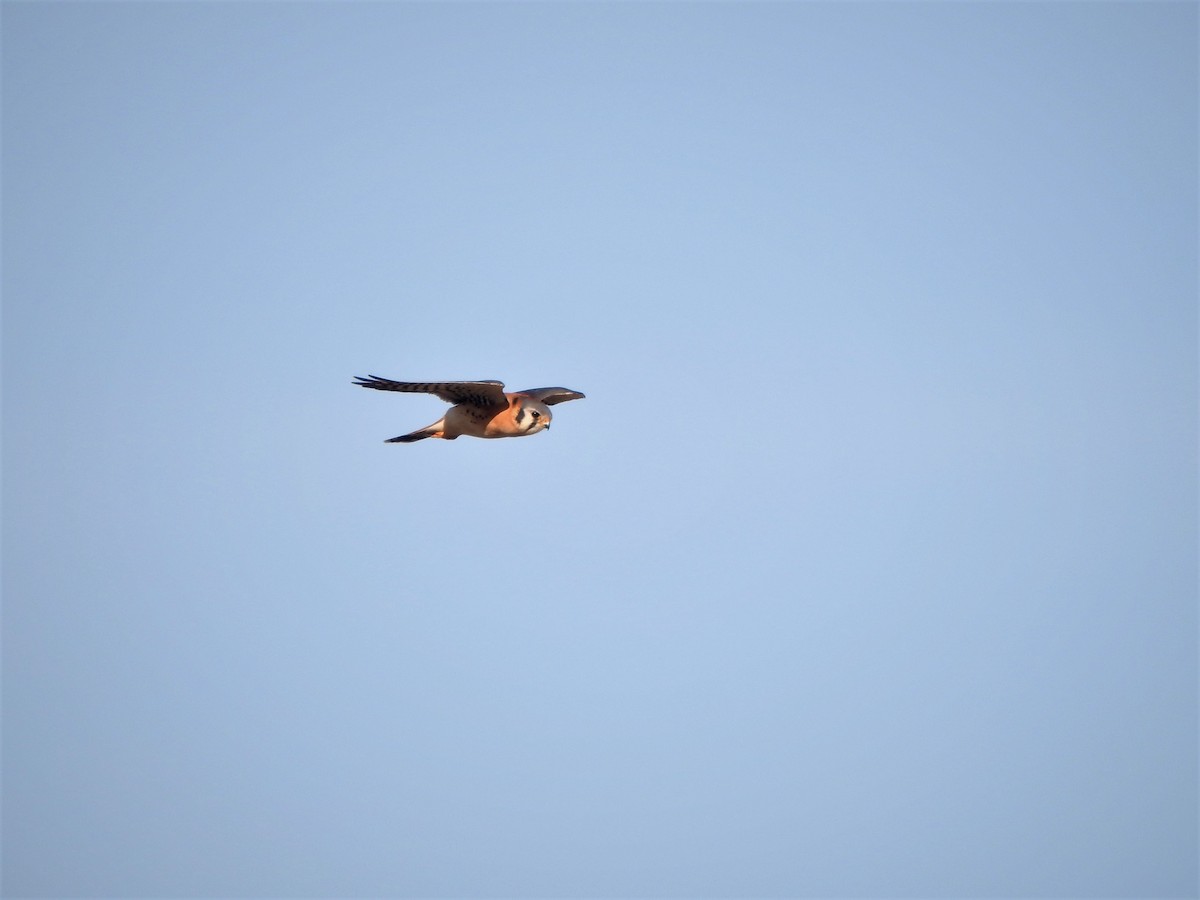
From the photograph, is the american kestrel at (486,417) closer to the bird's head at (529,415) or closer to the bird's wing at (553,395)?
the bird's head at (529,415)

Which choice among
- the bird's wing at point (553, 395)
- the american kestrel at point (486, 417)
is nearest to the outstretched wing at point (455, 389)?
the american kestrel at point (486, 417)

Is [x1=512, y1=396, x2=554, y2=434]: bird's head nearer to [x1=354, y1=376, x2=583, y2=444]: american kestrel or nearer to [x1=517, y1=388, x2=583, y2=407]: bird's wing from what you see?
[x1=354, y1=376, x2=583, y2=444]: american kestrel

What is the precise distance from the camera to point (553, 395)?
87.4 feet

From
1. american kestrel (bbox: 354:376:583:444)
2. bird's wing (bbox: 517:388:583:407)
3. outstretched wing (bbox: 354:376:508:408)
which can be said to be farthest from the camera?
bird's wing (bbox: 517:388:583:407)

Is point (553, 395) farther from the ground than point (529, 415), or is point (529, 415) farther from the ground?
point (553, 395)

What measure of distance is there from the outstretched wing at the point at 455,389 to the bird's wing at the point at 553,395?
1.70 metres

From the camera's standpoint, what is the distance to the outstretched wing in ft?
71.5

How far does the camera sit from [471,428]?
79.5 ft

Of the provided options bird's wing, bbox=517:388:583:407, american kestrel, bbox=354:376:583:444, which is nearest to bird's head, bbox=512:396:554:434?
american kestrel, bbox=354:376:583:444

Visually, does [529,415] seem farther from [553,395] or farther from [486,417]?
[553,395]

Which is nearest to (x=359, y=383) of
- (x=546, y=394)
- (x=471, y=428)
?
(x=471, y=428)

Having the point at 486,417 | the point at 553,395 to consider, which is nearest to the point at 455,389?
the point at 486,417

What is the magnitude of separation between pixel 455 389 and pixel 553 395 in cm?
419

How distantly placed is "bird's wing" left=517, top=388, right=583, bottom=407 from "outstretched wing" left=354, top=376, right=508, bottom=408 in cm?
170
